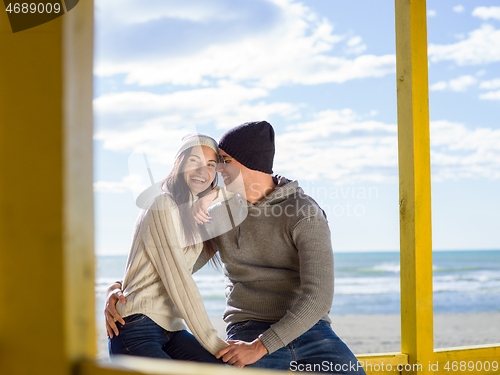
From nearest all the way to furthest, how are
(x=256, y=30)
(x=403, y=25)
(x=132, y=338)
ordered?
(x=132, y=338) < (x=403, y=25) < (x=256, y=30)

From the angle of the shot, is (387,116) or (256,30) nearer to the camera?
(256,30)

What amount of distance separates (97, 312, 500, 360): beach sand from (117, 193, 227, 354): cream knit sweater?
4.54 m

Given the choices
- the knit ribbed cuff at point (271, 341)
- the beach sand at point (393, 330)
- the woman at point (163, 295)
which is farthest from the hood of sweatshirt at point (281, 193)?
the beach sand at point (393, 330)

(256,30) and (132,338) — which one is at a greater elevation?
(256,30)

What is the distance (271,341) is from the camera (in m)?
1.56

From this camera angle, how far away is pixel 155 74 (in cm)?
1355

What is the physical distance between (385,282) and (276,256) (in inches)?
494

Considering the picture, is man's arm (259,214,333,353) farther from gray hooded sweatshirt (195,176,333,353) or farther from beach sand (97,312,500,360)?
beach sand (97,312,500,360)

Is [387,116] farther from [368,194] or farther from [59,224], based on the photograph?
[59,224]

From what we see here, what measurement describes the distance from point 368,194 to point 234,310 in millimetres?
18270

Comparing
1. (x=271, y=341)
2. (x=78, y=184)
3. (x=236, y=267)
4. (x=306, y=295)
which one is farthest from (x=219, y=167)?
(x=78, y=184)

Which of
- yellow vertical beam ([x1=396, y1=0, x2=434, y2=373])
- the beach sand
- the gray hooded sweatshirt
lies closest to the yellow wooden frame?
the gray hooded sweatshirt

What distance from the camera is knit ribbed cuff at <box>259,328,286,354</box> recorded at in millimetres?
1560

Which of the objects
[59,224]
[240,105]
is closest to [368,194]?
[240,105]
